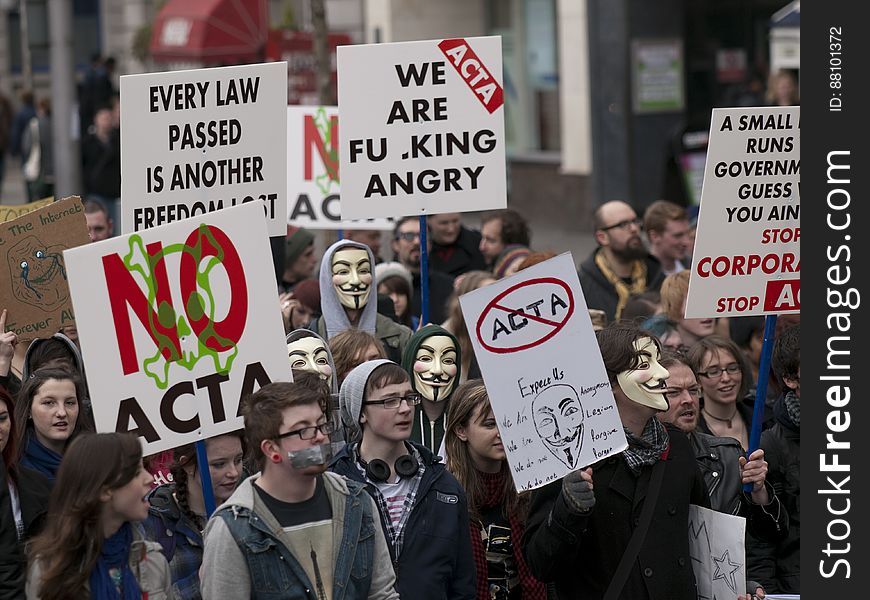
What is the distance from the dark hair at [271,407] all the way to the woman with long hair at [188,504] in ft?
1.77

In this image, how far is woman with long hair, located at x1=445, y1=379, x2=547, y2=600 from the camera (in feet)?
18.7

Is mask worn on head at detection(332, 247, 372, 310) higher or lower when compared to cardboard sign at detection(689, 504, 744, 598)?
higher

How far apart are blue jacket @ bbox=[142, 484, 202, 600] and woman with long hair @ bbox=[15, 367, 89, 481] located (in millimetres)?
468

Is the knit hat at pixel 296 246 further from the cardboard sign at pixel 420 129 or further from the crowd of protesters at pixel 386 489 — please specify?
the crowd of protesters at pixel 386 489

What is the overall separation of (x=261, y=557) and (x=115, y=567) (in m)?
0.41

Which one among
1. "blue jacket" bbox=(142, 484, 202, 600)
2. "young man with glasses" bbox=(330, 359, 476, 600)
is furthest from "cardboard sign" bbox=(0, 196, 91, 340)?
"young man with glasses" bbox=(330, 359, 476, 600)

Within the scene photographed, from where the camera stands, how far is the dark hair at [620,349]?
5.44 meters

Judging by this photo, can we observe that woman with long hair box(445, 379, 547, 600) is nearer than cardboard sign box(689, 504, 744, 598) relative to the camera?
No

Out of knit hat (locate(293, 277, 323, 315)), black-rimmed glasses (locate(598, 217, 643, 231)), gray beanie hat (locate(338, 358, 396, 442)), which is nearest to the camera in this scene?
gray beanie hat (locate(338, 358, 396, 442))

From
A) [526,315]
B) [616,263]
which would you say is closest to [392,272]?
[616,263]

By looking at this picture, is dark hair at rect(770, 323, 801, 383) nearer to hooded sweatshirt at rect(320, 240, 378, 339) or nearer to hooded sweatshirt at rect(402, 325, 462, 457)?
hooded sweatshirt at rect(402, 325, 462, 457)

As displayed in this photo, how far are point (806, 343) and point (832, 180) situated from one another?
42 centimetres

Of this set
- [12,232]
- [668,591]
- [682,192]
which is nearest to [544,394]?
[668,591]

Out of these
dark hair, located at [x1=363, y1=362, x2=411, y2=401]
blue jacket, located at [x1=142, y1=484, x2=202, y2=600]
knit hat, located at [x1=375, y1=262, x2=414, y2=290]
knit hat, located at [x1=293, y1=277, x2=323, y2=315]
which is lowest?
blue jacket, located at [x1=142, y1=484, x2=202, y2=600]
